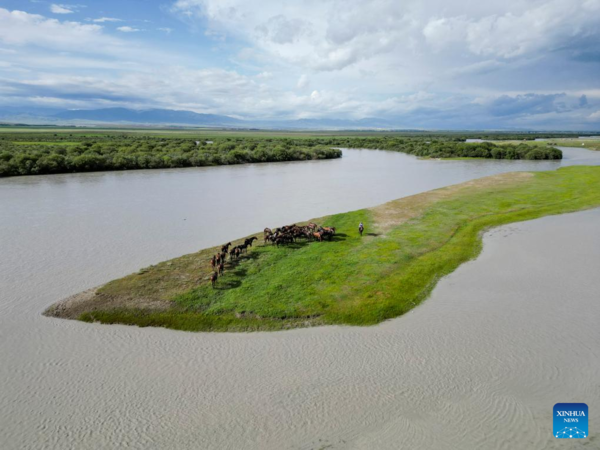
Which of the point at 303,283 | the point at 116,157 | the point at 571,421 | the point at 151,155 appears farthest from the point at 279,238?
the point at 151,155

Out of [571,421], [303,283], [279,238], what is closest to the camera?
[571,421]

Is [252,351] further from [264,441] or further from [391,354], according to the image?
[391,354]

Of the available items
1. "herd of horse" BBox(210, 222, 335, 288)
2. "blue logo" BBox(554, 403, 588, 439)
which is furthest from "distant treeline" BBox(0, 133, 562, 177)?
"blue logo" BBox(554, 403, 588, 439)

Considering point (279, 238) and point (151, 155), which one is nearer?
point (279, 238)

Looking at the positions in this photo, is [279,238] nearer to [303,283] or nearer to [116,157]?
[303,283]

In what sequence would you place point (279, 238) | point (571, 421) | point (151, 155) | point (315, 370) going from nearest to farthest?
point (571, 421) → point (315, 370) → point (279, 238) → point (151, 155)

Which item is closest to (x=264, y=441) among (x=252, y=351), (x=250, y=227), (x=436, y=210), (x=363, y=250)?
(x=252, y=351)
